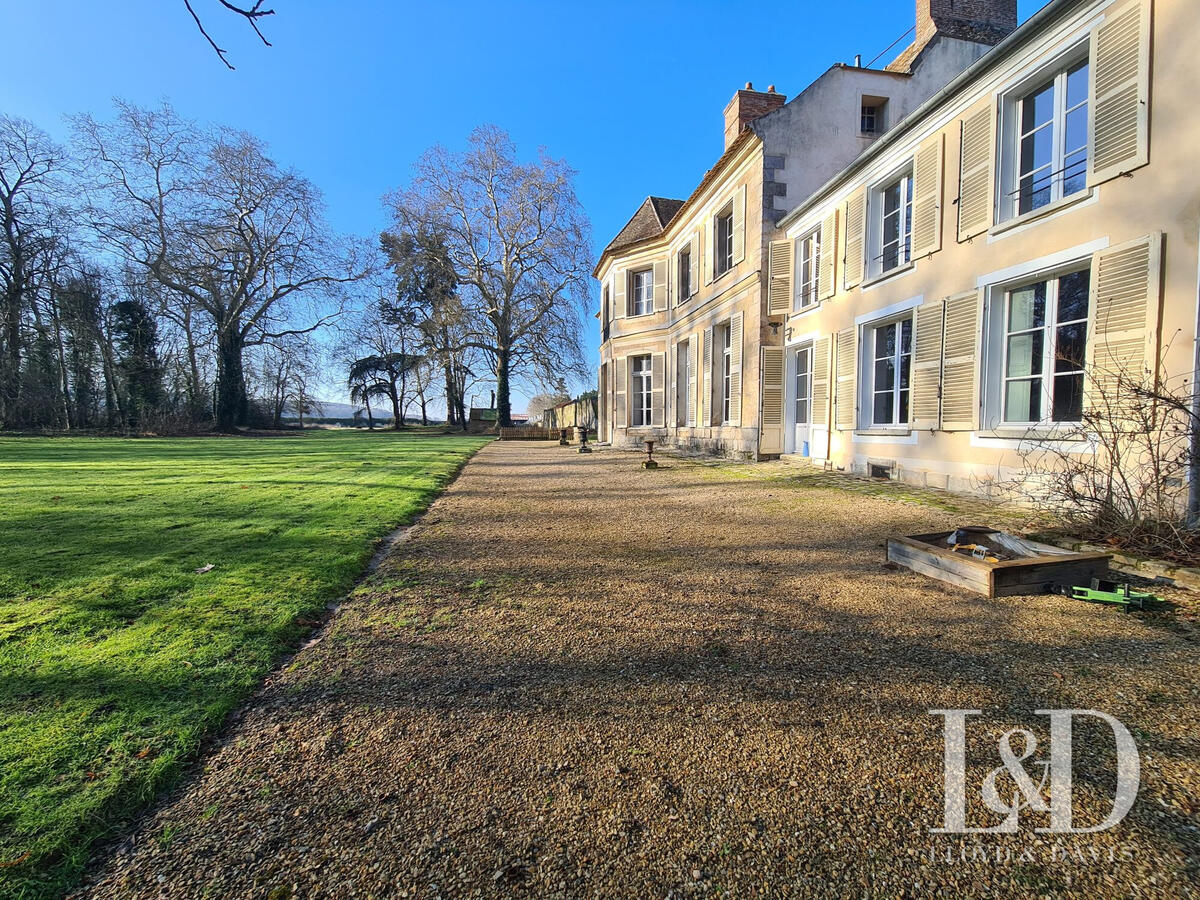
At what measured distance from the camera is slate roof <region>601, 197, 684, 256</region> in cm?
2077

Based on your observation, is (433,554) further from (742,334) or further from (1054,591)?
(742,334)

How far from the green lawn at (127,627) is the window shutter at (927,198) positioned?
822 centimetres

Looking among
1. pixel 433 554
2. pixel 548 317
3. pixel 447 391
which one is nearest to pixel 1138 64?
pixel 433 554

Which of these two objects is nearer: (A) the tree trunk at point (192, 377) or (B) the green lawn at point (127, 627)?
(B) the green lawn at point (127, 627)

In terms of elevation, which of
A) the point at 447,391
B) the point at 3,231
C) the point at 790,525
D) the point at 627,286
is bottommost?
the point at 790,525

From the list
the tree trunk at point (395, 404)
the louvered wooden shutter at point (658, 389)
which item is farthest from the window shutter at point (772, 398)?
the tree trunk at point (395, 404)

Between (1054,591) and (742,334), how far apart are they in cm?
1055

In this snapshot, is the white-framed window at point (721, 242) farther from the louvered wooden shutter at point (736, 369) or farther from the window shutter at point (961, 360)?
the window shutter at point (961, 360)

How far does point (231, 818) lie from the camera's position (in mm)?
1589

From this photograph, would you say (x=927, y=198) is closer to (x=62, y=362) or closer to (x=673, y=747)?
(x=673, y=747)

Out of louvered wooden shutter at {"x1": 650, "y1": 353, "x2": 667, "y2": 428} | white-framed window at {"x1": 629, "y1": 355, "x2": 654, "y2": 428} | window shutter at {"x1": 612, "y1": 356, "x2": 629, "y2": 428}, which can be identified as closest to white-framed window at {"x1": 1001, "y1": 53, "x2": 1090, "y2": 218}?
louvered wooden shutter at {"x1": 650, "y1": 353, "x2": 667, "y2": 428}

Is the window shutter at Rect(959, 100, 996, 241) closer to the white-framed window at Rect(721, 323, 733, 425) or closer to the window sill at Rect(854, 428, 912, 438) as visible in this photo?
the window sill at Rect(854, 428, 912, 438)

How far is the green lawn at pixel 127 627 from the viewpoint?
62.6 inches

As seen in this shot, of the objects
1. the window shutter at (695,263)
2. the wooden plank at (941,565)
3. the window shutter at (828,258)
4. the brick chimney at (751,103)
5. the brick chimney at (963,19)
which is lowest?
the wooden plank at (941,565)
